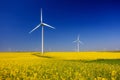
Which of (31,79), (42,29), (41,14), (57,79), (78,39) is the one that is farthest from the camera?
(78,39)

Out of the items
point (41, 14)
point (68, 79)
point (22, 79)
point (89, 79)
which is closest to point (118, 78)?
point (89, 79)

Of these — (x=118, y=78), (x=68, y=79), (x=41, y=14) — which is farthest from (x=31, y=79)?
(x=41, y=14)

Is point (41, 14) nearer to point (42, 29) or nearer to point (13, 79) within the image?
point (42, 29)

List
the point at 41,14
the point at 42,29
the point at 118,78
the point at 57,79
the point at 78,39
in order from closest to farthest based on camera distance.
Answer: the point at 57,79 → the point at 118,78 → the point at 42,29 → the point at 41,14 → the point at 78,39

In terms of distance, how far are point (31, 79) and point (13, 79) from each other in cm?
167

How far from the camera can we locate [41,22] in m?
65.1

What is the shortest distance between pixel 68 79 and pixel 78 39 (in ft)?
277

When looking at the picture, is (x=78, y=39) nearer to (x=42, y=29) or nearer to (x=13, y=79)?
(x=42, y=29)

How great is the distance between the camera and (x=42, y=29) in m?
63.1

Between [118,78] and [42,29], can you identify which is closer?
[118,78]

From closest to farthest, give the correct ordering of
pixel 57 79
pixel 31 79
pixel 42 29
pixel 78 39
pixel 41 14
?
1. pixel 31 79
2. pixel 57 79
3. pixel 42 29
4. pixel 41 14
5. pixel 78 39

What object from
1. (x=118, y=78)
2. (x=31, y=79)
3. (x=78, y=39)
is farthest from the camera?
(x=78, y=39)

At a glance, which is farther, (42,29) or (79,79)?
→ (42,29)

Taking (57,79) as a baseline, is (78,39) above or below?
above
